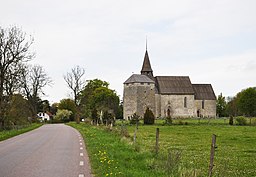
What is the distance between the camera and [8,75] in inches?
1497

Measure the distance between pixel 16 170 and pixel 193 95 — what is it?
278 feet

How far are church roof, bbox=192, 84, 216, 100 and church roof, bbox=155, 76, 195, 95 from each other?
346cm

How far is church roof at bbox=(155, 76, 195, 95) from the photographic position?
299 ft

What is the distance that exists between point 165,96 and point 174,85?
162 inches

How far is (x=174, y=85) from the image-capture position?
9281cm

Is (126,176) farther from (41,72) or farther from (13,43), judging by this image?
(41,72)

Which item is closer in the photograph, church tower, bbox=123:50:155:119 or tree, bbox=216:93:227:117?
church tower, bbox=123:50:155:119

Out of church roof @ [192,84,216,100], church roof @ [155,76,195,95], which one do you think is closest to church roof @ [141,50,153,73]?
church roof @ [155,76,195,95]

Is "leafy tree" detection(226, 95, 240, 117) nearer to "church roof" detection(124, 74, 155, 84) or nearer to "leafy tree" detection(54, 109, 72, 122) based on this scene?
"church roof" detection(124, 74, 155, 84)

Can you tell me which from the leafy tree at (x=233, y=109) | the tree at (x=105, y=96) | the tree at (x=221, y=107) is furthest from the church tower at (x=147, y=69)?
the leafy tree at (x=233, y=109)

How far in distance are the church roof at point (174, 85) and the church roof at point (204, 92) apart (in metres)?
3.46

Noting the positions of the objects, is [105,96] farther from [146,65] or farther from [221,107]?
[221,107]

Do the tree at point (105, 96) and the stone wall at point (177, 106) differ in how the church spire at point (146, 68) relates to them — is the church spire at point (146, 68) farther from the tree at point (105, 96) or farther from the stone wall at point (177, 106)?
the tree at point (105, 96)

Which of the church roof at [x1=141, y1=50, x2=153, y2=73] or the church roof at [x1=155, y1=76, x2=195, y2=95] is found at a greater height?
the church roof at [x1=141, y1=50, x2=153, y2=73]
